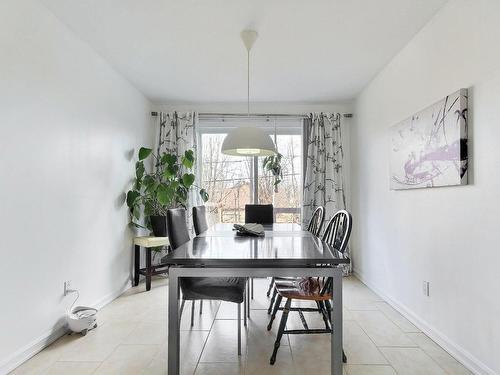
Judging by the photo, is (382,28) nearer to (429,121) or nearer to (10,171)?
(429,121)

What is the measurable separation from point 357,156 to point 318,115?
802 millimetres

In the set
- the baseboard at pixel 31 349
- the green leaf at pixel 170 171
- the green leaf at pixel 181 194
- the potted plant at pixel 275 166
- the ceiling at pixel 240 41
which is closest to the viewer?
the baseboard at pixel 31 349

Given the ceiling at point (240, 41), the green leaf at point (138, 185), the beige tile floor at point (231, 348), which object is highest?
the ceiling at point (240, 41)

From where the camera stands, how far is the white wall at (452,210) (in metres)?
1.91

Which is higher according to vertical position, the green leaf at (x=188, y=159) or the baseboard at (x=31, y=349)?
the green leaf at (x=188, y=159)

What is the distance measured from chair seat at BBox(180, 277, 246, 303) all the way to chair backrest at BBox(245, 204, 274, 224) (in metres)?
1.77

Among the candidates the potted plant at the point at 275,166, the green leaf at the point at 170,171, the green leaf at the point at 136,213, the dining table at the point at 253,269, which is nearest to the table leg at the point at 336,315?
the dining table at the point at 253,269

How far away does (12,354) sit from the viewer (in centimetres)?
209

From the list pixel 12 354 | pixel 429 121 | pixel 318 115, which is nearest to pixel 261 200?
pixel 318 115

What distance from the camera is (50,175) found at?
247cm

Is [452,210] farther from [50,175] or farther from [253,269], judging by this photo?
[50,175]

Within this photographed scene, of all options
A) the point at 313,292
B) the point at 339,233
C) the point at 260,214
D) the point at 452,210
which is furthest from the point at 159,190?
the point at 452,210

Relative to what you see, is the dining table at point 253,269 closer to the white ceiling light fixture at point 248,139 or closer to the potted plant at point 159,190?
the white ceiling light fixture at point 248,139

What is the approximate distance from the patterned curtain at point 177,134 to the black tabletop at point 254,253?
8.00 feet
